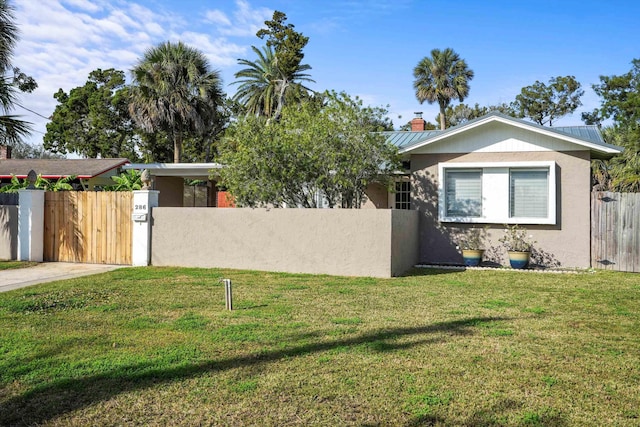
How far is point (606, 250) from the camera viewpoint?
12.5m

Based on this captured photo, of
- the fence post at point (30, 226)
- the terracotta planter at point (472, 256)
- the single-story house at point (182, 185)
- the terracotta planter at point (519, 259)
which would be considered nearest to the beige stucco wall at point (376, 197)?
the terracotta planter at point (472, 256)

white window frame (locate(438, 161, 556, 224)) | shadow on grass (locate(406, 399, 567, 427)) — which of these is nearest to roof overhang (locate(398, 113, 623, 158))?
white window frame (locate(438, 161, 556, 224))

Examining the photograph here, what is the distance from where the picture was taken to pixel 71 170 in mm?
24875

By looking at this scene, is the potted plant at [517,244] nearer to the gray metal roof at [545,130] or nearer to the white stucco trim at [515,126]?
the white stucco trim at [515,126]

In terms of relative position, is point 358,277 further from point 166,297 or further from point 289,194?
point 166,297

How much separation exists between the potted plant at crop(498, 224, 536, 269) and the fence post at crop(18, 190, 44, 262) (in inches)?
474

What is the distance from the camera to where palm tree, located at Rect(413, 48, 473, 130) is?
38344 mm

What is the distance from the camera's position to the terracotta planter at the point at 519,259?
12234 mm

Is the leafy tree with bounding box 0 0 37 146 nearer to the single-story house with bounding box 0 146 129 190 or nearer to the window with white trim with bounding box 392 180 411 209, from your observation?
the single-story house with bounding box 0 146 129 190

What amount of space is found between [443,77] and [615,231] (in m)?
28.4

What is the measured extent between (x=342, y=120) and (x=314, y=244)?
129 inches

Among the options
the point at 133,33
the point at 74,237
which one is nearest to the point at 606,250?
the point at 74,237

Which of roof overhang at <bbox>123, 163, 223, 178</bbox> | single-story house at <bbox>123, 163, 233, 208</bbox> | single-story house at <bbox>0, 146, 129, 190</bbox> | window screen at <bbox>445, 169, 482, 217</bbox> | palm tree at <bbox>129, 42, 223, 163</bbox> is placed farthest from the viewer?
palm tree at <bbox>129, 42, 223, 163</bbox>

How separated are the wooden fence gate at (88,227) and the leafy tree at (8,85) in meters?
2.06
